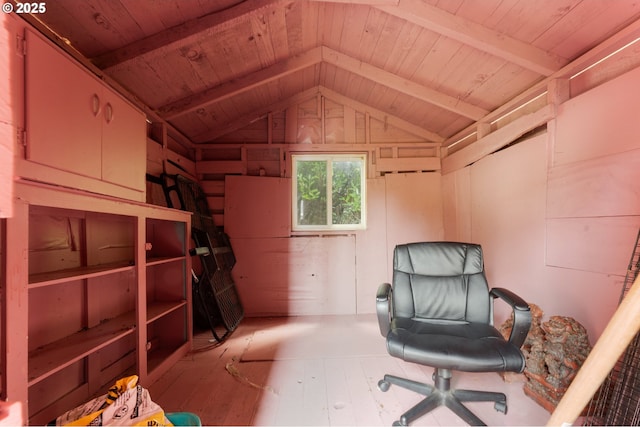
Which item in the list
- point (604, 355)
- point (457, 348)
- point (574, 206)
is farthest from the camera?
point (574, 206)

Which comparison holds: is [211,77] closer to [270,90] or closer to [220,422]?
[270,90]

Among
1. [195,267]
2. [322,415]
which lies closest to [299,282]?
[195,267]

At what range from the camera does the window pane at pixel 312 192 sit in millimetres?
3492

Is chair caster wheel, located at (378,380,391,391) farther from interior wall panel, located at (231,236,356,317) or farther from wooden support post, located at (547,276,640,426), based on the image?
interior wall panel, located at (231,236,356,317)

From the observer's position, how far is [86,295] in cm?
167

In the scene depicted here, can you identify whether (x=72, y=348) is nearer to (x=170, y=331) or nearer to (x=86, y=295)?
(x=86, y=295)

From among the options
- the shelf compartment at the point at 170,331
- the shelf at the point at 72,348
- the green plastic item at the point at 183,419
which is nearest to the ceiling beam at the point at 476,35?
the green plastic item at the point at 183,419

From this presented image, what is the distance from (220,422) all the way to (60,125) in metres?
1.73

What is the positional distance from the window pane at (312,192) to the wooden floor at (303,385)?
4.77ft

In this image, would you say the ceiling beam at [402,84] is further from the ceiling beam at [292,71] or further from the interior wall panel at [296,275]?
the interior wall panel at [296,275]

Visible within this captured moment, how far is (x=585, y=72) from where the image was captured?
1771 mm

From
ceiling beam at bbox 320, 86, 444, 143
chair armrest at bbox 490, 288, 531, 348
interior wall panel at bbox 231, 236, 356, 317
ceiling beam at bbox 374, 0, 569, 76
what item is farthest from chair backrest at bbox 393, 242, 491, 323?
ceiling beam at bbox 320, 86, 444, 143

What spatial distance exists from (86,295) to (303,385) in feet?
5.06

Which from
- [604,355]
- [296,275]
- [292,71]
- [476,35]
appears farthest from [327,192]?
[604,355]
